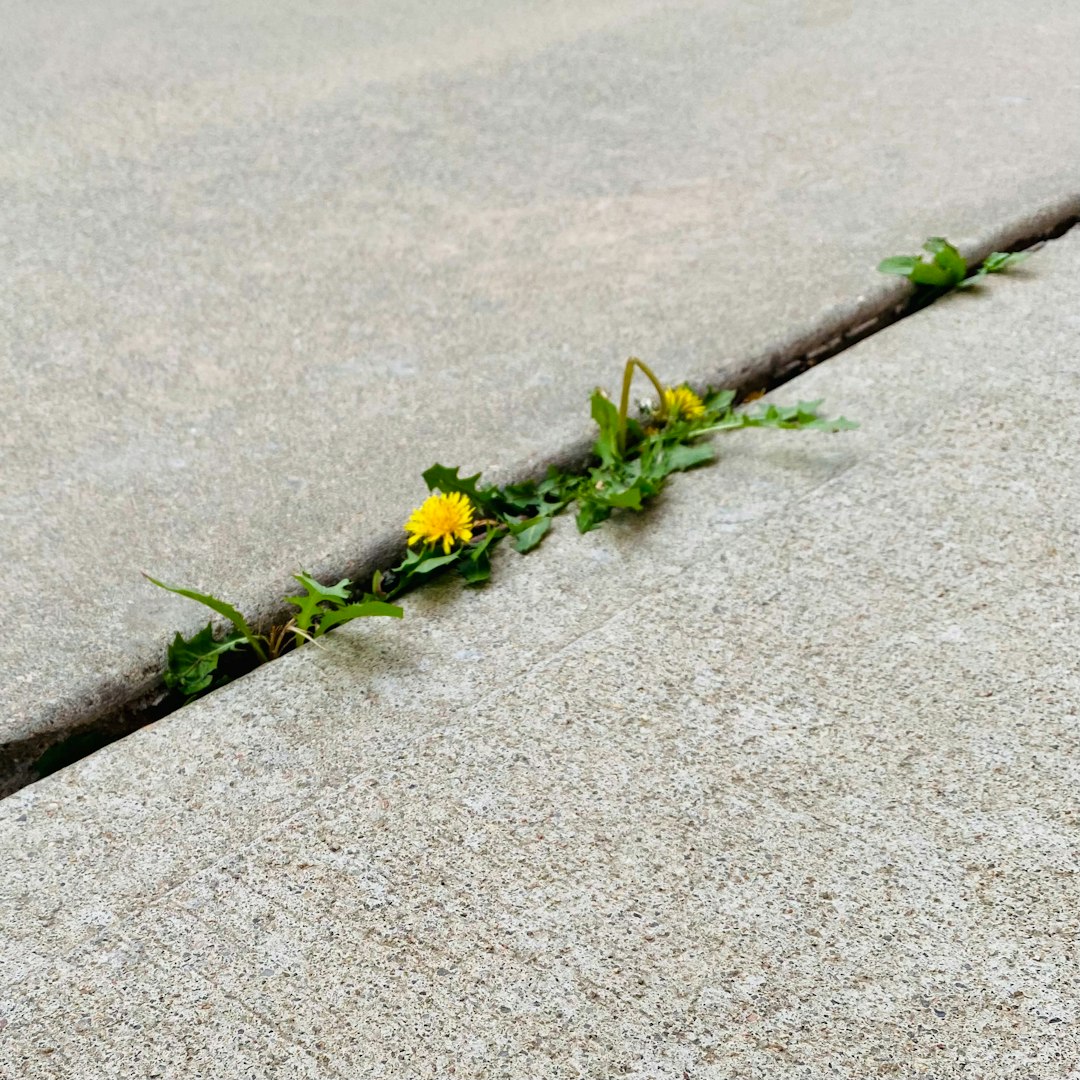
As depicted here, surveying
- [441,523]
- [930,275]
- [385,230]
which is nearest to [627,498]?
[441,523]

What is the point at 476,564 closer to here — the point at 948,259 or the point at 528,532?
the point at 528,532

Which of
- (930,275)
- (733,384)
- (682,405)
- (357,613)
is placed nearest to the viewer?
(357,613)

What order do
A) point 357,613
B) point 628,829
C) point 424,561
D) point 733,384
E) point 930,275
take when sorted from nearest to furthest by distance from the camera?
1. point 628,829
2. point 357,613
3. point 424,561
4. point 733,384
5. point 930,275

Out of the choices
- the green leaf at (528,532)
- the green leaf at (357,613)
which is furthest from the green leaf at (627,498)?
the green leaf at (357,613)

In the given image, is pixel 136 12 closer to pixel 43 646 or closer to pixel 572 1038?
pixel 43 646

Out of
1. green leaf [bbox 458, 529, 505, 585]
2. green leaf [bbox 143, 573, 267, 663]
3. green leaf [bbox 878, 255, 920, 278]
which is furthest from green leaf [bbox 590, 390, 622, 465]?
green leaf [bbox 878, 255, 920, 278]

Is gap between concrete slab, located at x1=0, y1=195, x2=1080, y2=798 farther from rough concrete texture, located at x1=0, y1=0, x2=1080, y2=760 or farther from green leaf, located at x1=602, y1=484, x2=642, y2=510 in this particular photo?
green leaf, located at x1=602, y1=484, x2=642, y2=510

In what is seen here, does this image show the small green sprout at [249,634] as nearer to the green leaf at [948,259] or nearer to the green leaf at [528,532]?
the green leaf at [528,532]
